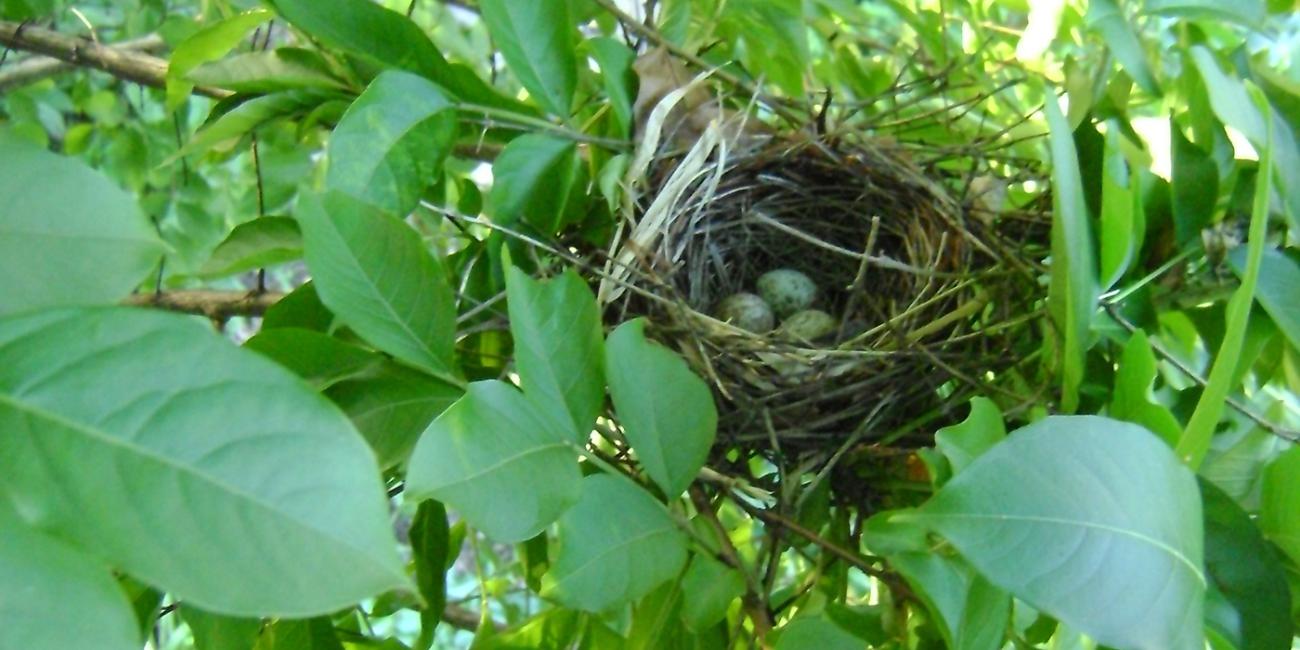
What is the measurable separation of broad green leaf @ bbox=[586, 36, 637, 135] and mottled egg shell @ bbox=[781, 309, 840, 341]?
22 centimetres

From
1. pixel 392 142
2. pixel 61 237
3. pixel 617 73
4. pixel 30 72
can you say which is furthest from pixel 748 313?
pixel 30 72

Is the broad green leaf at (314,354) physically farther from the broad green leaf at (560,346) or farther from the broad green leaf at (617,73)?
the broad green leaf at (617,73)

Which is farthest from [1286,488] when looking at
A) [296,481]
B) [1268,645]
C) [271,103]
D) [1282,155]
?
[271,103]

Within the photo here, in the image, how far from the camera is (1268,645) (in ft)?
1.05

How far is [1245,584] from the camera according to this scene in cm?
32

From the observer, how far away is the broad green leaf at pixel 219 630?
0.36m

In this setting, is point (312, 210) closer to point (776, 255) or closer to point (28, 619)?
point (28, 619)

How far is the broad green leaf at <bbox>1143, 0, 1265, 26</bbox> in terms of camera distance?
41 centimetres

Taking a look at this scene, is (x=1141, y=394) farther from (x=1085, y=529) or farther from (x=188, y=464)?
(x=188, y=464)

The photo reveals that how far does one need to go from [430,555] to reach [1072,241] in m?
0.28

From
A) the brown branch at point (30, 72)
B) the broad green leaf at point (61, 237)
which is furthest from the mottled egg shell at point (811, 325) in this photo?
the brown branch at point (30, 72)

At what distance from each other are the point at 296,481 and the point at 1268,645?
0.99ft

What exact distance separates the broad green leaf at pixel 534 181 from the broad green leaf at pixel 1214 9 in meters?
0.26

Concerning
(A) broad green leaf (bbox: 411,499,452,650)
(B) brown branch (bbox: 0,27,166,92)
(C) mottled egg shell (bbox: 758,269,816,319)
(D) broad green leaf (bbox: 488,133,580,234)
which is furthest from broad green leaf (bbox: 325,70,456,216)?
(B) brown branch (bbox: 0,27,166,92)
